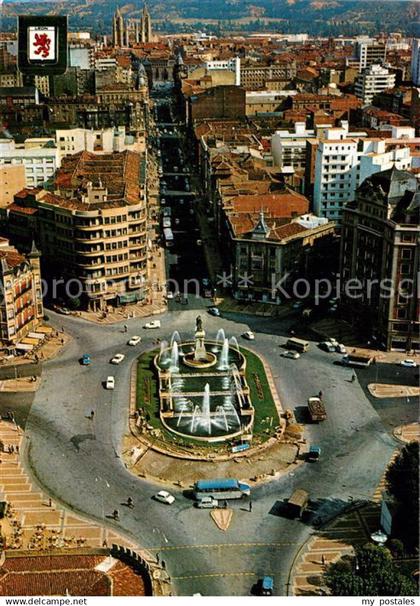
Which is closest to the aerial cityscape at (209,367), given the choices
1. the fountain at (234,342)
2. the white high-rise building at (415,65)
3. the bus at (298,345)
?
the fountain at (234,342)

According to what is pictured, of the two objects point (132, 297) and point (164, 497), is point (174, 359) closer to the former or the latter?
point (132, 297)

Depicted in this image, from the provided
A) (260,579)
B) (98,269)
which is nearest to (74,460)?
(260,579)

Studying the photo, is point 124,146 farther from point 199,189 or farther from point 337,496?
point 337,496

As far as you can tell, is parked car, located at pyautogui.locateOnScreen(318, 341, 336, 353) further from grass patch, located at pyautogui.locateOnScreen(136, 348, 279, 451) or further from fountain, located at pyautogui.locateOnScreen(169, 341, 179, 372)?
fountain, located at pyautogui.locateOnScreen(169, 341, 179, 372)

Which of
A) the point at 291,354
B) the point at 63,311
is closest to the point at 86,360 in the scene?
the point at 63,311

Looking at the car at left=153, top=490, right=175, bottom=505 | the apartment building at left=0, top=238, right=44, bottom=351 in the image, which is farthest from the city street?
the apartment building at left=0, top=238, right=44, bottom=351

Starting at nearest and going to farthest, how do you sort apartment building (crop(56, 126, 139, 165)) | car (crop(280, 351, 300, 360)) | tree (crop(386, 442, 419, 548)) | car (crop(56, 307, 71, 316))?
tree (crop(386, 442, 419, 548)), car (crop(280, 351, 300, 360)), car (crop(56, 307, 71, 316)), apartment building (crop(56, 126, 139, 165))

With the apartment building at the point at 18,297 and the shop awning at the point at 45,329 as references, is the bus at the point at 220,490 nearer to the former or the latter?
the apartment building at the point at 18,297
